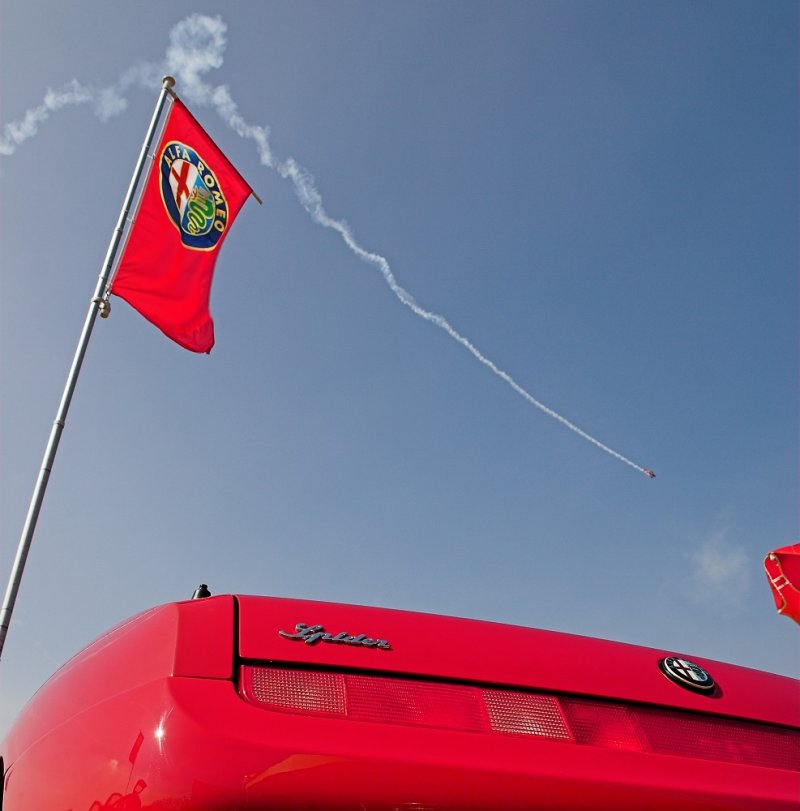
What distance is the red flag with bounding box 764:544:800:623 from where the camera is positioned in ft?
12.3

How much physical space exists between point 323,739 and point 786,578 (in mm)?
3465

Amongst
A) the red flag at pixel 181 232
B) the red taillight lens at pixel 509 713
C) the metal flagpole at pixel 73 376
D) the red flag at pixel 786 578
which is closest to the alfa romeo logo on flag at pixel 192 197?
the red flag at pixel 181 232

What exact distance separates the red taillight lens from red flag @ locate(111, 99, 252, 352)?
4863mm

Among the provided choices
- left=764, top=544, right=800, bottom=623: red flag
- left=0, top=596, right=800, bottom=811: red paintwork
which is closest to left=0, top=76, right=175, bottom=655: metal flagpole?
left=0, top=596, right=800, bottom=811: red paintwork

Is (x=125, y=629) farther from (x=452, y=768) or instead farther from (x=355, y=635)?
(x=452, y=768)

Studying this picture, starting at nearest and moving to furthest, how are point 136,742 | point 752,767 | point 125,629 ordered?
point 136,742 → point 752,767 → point 125,629

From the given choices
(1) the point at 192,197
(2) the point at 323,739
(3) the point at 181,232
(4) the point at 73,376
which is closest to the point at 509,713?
(2) the point at 323,739

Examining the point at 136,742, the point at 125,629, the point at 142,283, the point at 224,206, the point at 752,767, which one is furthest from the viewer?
the point at 224,206

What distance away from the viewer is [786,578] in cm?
376

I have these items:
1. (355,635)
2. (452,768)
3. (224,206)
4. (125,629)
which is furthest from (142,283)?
(452,768)

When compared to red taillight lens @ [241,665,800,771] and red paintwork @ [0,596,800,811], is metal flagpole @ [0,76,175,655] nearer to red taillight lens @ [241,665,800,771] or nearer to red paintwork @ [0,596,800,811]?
red paintwork @ [0,596,800,811]

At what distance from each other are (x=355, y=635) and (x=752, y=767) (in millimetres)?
814

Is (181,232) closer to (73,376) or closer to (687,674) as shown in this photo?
(73,376)

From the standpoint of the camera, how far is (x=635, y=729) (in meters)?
1.36
